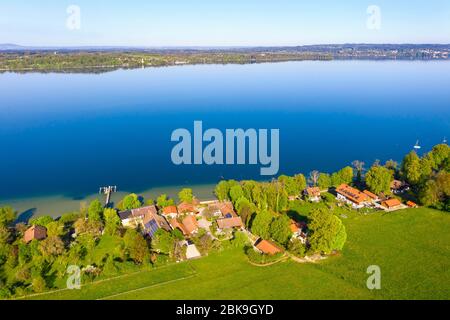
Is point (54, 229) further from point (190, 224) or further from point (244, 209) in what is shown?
point (244, 209)

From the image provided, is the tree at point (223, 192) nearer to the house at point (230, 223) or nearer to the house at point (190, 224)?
the house at point (230, 223)

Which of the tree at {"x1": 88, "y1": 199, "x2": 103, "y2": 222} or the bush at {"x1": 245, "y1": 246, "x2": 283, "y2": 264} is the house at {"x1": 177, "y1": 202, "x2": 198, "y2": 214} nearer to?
the tree at {"x1": 88, "y1": 199, "x2": 103, "y2": 222}

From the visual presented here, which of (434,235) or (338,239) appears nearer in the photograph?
(338,239)

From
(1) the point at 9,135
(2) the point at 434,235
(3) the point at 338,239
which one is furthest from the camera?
(1) the point at 9,135

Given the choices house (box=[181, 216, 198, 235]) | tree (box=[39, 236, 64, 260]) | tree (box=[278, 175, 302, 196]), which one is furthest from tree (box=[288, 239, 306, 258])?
tree (box=[39, 236, 64, 260])
